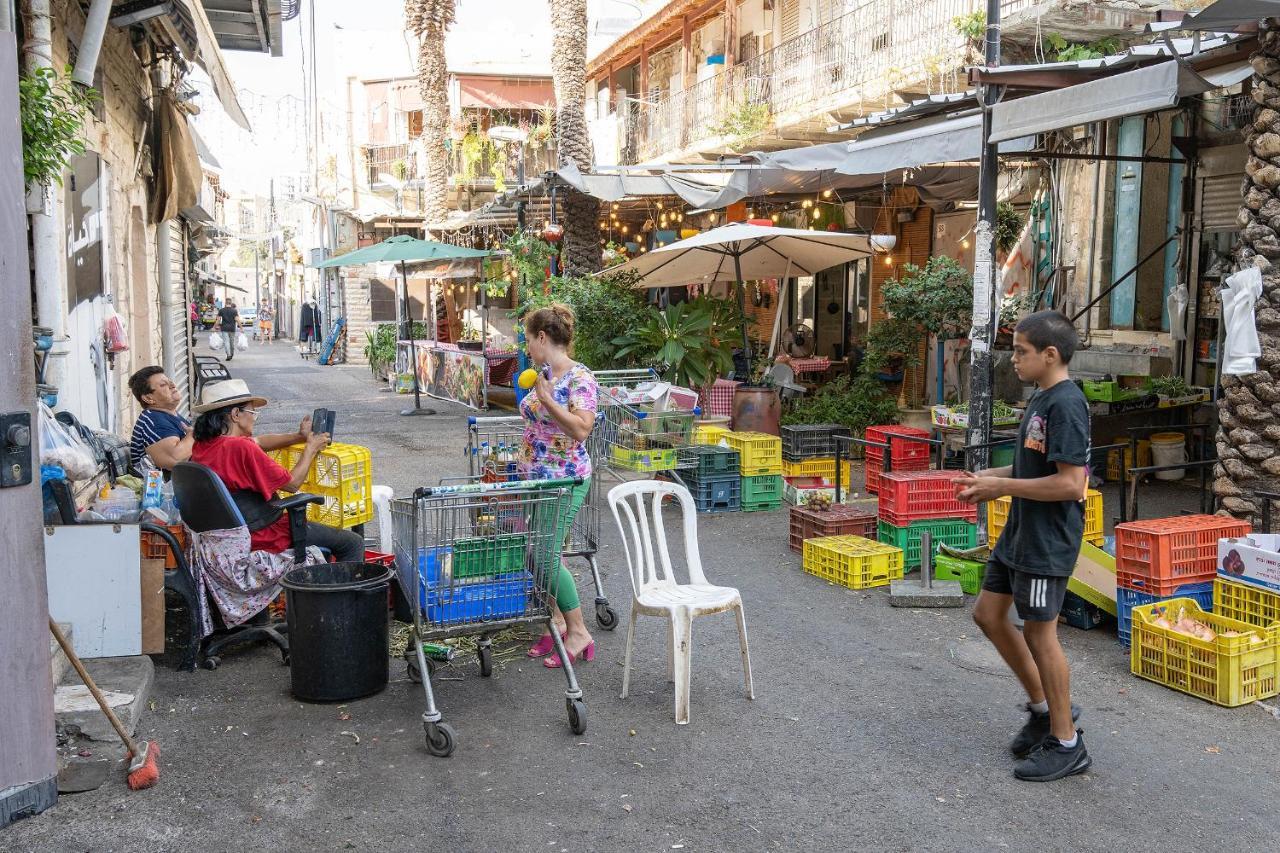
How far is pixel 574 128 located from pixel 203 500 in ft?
46.2

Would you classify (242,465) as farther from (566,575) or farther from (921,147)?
(921,147)

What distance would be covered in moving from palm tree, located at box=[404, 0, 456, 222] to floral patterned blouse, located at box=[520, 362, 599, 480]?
21663 mm

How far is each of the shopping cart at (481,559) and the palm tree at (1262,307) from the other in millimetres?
4181

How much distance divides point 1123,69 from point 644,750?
648 centimetres

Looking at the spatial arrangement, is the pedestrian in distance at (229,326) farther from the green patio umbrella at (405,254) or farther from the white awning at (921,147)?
the white awning at (921,147)

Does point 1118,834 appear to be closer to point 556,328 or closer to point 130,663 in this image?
point 556,328

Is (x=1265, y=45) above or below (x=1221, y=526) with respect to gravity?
above

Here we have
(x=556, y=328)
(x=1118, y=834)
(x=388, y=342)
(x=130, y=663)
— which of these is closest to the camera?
(x=1118, y=834)

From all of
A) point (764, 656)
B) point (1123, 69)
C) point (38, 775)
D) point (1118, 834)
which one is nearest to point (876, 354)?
point (1123, 69)

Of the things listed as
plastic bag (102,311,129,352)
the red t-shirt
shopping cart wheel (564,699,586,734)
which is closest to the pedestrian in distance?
plastic bag (102,311,129,352)

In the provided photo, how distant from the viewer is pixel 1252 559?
5379 millimetres

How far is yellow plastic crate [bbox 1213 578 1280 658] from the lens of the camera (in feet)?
17.2

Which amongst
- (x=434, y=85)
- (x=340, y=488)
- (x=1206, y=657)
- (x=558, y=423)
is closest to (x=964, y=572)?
(x=1206, y=657)

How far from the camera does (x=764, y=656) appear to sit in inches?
227
